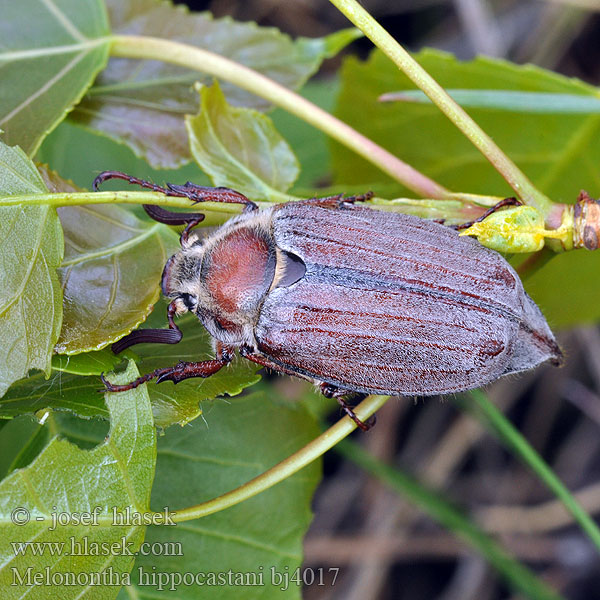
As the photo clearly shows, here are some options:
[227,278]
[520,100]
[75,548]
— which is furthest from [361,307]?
[75,548]

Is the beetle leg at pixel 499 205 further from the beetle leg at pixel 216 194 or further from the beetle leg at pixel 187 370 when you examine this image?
the beetle leg at pixel 187 370

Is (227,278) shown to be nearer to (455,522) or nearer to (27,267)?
(27,267)

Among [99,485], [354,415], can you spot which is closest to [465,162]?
[354,415]

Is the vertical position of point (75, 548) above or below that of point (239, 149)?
below

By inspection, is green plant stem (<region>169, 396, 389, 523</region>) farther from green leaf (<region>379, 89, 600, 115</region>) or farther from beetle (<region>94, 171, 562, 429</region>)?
green leaf (<region>379, 89, 600, 115</region>)

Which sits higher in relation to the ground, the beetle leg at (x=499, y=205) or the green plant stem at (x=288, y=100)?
the green plant stem at (x=288, y=100)

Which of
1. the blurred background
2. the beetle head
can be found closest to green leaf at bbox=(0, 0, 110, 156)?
the beetle head

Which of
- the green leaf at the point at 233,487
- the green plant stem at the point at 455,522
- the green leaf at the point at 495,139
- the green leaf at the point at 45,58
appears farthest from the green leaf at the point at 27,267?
the green plant stem at the point at 455,522
